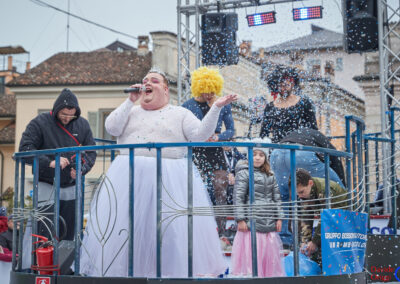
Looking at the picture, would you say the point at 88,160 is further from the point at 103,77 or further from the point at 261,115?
the point at 103,77

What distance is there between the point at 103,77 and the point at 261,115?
2410 centimetres

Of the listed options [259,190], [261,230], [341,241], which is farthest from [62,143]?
[341,241]

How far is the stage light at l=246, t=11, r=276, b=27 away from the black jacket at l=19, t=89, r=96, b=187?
8.16 m

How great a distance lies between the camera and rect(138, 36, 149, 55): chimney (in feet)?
107

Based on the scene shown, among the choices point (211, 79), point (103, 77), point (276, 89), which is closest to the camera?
point (211, 79)

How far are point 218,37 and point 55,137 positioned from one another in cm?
773

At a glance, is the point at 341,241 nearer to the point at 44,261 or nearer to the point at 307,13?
the point at 44,261

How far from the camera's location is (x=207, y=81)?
622 cm

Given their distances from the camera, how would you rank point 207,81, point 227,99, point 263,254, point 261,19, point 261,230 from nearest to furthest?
point 227,99 → point 261,230 → point 263,254 → point 207,81 → point 261,19

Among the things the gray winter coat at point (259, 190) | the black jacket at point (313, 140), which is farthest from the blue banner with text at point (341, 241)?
the black jacket at point (313, 140)

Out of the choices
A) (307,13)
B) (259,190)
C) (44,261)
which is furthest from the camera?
(307,13)

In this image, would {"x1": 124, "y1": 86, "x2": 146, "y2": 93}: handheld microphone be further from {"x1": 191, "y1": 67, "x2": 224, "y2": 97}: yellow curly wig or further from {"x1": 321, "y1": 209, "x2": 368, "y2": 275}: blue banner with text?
{"x1": 321, "y1": 209, "x2": 368, "y2": 275}: blue banner with text

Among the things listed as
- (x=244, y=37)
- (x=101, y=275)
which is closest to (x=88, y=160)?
(x=101, y=275)

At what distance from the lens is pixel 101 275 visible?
14.1 ft
